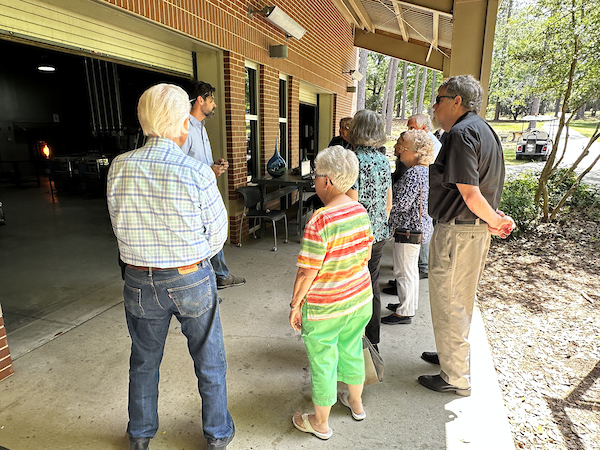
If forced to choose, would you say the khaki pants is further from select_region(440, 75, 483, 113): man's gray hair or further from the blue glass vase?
the blue glass vase

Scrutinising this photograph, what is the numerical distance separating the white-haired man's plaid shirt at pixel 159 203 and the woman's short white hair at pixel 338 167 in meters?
0.57

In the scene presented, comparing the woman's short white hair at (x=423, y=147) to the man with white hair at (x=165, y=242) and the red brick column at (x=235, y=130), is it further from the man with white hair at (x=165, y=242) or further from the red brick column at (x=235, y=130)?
the red brick column at (x=235, y=130)

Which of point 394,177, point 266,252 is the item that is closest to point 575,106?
point 394,177

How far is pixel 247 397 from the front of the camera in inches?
94.5

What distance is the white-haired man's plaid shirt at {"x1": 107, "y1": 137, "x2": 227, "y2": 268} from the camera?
1542 millimetres

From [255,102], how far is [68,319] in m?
4.07

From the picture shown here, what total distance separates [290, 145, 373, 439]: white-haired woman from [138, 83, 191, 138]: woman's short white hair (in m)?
0.69

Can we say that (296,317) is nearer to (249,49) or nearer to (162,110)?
(162,110)

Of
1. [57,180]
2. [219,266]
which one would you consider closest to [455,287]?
[219,266]

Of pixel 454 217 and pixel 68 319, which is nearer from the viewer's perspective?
pixel 454 217

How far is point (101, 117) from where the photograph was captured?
33.6 ft

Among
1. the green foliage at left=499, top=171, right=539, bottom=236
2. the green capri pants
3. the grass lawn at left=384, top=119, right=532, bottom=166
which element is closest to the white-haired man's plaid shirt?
the green capri pants

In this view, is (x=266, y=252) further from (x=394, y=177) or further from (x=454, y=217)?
(x=454, y=217)

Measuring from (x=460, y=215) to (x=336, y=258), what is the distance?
34.6 inches
